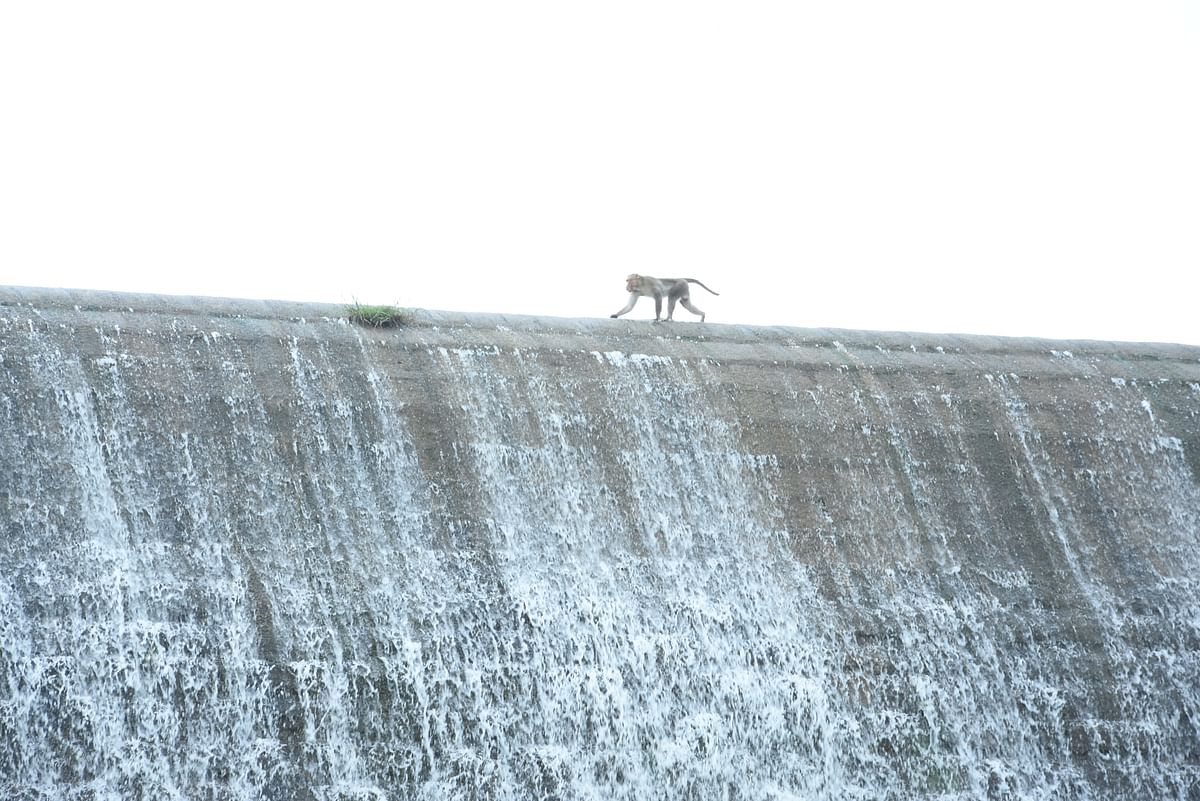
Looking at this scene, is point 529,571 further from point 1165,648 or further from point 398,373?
point 1165,648

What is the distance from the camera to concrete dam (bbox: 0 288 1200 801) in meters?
9.55

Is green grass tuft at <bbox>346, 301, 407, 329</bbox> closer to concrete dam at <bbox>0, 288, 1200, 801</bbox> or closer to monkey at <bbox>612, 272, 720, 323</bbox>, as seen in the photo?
concrete dam at <bbox>0, 288, 1200, 801</bbox>

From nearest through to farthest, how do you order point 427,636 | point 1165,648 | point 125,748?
point 125,748 < point 427,636 < point 1165,648

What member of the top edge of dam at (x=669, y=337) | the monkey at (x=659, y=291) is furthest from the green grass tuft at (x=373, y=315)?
the monkey at (x=659, y=291)

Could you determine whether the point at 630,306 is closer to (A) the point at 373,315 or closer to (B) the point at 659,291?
(B) the point at 659,291

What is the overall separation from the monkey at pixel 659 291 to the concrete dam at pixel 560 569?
0.58 metres

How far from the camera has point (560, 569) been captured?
11.1 meters

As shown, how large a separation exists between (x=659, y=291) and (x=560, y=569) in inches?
160

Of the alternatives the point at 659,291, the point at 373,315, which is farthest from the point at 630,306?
the point at 373,315

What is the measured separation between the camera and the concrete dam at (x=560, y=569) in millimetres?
9555

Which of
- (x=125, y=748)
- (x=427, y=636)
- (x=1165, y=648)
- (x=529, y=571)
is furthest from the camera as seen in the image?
(x=1165, y=648)

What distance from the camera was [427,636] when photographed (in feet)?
33.7

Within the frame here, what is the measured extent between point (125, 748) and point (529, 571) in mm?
3209

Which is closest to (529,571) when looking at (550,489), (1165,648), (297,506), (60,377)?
(550,489)
